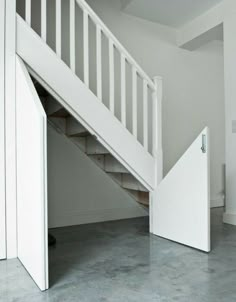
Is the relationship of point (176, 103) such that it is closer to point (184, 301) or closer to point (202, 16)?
point (202, 16)

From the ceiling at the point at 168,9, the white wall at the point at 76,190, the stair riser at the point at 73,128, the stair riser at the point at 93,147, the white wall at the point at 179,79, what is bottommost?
the white wall at the point at 76,190

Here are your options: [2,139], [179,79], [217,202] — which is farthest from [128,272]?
[179,79]

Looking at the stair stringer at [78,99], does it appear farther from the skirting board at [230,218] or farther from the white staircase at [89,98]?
the skirting board at [230,218]

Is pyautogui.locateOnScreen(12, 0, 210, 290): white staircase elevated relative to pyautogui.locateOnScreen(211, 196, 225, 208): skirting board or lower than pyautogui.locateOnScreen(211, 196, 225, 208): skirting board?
elevated

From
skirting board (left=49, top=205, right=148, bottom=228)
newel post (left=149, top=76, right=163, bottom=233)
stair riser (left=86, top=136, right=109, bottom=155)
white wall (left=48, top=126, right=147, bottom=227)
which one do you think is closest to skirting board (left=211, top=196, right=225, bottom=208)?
skirting board (left=49, top=205, right=148, bottom=228)

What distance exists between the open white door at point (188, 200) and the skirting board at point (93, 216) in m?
0.93

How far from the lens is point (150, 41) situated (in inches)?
158

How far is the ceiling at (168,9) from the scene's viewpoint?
11.7 feet

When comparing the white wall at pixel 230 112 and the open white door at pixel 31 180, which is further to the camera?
the white wall at pixel 230 112

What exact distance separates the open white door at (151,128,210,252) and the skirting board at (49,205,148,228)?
0.93 meters

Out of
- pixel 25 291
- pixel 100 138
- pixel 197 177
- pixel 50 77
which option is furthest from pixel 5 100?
pixel 197 177

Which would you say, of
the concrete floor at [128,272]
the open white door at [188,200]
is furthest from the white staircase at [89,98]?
the concrete floor at [128,272]

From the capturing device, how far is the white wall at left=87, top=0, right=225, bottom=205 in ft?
12.7

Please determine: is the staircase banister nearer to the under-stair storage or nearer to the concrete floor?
the under-stair storage
